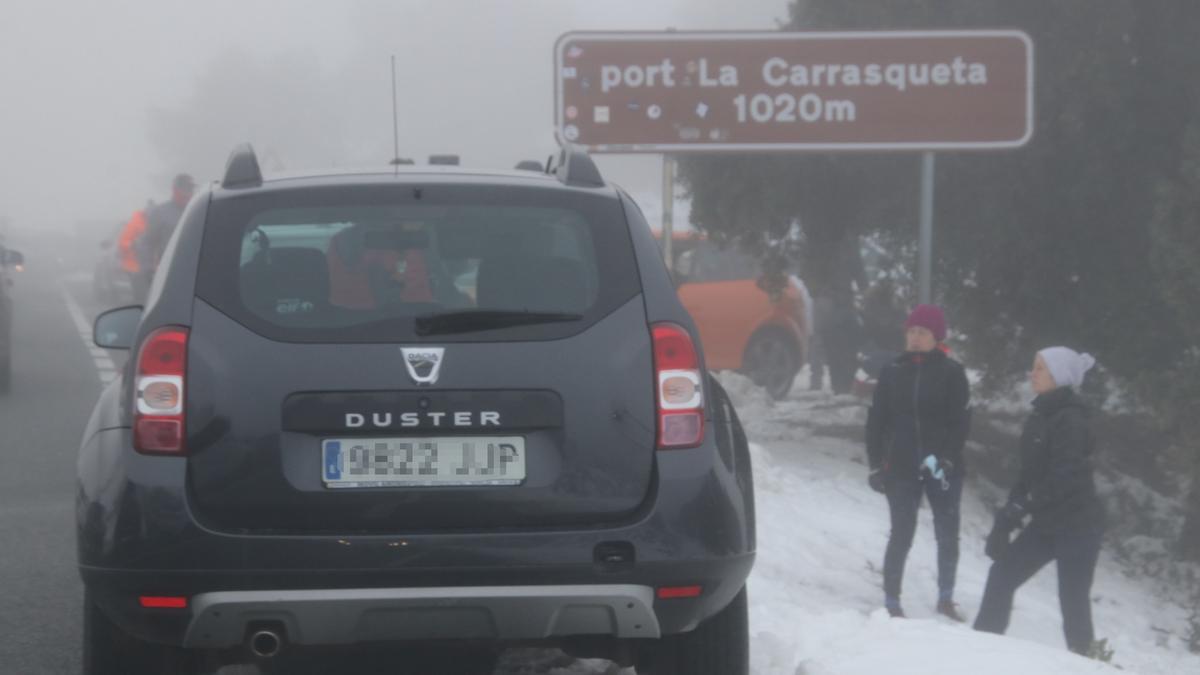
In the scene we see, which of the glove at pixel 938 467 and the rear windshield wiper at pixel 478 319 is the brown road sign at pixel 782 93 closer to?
the glove at pixel 938 467

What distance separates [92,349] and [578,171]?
16768 mm

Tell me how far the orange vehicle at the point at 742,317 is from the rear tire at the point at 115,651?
1526 centimetres

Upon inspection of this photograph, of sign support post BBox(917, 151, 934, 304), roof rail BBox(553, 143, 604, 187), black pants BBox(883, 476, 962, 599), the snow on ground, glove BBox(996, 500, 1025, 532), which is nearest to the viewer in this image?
roof rail BBox(553, 143, 604, 187)

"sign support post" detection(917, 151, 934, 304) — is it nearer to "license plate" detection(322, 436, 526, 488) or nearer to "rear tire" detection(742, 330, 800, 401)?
"rear tire" detection(742, 330, 800, 401)

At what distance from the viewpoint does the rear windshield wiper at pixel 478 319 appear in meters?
4.38

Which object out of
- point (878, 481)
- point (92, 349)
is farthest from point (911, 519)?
point (92, 349)

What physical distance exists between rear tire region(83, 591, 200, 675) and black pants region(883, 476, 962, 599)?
5711mm

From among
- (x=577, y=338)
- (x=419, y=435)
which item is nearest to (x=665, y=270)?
(x=577, y=338)

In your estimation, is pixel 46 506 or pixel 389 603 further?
pixel 46 506

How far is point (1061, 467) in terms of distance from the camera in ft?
28.6

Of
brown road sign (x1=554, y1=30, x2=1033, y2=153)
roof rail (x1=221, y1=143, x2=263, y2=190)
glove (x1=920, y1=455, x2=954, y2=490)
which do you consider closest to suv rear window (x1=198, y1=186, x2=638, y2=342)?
roof rail (x1=221, y1=143, x2=263, y2=190)

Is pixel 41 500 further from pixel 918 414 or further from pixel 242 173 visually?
pixel 242 173

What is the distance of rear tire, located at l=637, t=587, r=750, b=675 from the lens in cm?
482

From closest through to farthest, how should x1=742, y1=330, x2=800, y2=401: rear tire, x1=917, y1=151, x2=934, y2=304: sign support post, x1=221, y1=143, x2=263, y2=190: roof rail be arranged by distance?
x1=221, y1=143, x2=263, y2=190: roof rail → x1=917, y1=151, x2=934, y2=304: sign support post → x1=742, y1=330, x2=800, y2=401: rear tire
